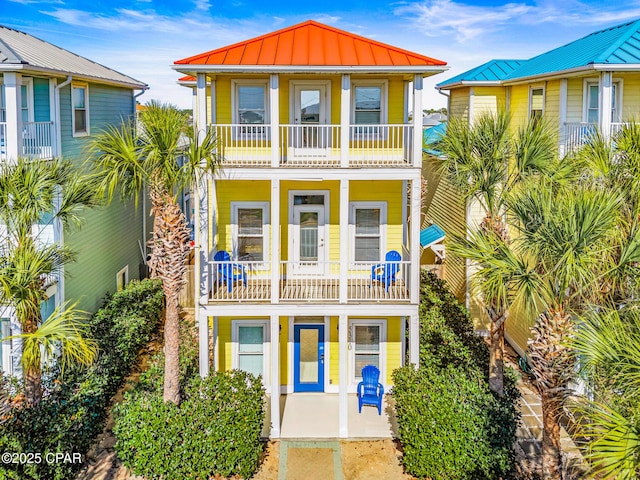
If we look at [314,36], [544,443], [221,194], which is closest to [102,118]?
[221,194]

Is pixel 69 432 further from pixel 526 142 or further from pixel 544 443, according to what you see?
pixel 526 142

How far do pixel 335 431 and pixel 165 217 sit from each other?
20.0ft

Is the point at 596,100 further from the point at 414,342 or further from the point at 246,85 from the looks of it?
the point at 246,85

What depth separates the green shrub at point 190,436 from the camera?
32.6 feet

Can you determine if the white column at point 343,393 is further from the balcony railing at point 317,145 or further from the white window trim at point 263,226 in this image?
the balcony railing at point 317,145

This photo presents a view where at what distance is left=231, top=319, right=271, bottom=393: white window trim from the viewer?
14.2 metres

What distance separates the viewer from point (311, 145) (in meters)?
13.9

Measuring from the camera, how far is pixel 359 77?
13.5 metres

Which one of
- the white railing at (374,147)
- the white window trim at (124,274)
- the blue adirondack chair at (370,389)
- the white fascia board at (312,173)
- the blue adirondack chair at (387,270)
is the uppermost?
the white railing at (374,147)

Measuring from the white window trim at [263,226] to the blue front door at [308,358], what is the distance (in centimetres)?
218

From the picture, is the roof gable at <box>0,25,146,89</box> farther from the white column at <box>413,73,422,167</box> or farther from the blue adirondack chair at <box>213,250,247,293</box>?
the white column at <box>413,73,422,167</box>

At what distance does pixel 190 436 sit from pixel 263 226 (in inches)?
225

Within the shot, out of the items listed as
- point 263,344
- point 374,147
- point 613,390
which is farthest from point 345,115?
point 613,390

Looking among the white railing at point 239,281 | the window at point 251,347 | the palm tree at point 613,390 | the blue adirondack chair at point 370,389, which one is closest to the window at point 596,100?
the blue adirondack chair at point 370,389
